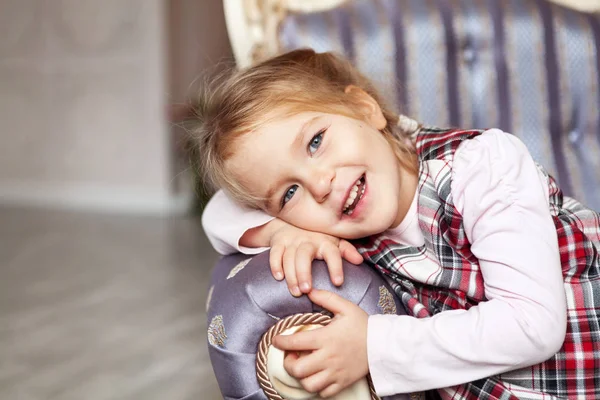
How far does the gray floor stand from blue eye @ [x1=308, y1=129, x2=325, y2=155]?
103 centimetres

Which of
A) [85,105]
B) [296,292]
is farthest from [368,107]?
[85,105]

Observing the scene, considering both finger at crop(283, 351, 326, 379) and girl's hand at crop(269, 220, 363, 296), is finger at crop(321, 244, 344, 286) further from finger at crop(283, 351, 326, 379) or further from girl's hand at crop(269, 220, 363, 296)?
finger at crop(283, 351, 326, 379)

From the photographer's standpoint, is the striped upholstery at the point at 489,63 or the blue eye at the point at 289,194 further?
the striped upholstery at the point at 489,63

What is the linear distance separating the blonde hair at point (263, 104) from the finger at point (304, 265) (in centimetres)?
14

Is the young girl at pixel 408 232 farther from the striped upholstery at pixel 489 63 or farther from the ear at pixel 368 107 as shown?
the striped upholstery at pixel 489 63

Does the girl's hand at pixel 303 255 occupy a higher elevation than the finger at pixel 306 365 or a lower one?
higher

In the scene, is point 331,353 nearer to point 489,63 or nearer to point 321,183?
point 321,183

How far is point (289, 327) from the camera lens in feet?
3.17

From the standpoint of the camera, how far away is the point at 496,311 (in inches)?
36.2

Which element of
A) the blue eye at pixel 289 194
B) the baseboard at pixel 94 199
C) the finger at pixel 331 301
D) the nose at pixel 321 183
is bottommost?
the baseboard at pixel 94 199

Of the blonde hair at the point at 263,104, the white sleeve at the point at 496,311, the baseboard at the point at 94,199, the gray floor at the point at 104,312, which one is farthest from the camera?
the baseboard at the point at 94,199

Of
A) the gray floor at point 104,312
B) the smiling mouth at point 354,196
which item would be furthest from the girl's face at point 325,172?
the gray floor at point 104,312

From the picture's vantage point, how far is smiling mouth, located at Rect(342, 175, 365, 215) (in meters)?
1.08

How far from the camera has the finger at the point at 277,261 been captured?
102 centimetres
